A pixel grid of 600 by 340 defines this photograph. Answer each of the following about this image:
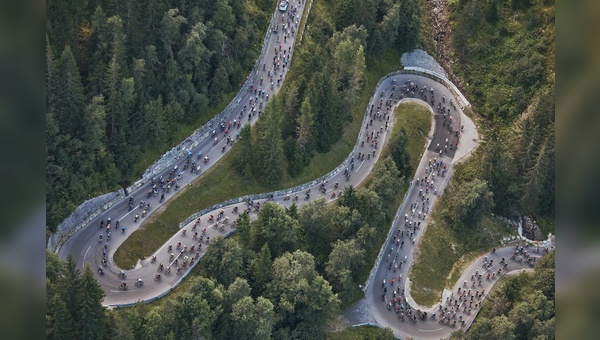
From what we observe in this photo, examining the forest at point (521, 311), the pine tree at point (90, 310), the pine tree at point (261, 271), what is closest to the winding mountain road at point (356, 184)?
the forest at point (521, 311)

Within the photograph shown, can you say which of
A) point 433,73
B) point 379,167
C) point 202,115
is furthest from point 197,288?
point 433,73

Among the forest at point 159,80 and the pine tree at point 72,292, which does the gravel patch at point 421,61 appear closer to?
the forest at point 159,80

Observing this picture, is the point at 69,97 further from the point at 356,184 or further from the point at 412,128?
the point at 412,128

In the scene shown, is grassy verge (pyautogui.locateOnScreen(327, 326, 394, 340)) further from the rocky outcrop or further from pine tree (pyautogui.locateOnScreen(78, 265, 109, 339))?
the rocky outcrop

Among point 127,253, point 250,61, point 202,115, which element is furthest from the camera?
point 250,61

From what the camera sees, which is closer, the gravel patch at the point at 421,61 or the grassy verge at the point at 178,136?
the grassy verge at the point at 178,136

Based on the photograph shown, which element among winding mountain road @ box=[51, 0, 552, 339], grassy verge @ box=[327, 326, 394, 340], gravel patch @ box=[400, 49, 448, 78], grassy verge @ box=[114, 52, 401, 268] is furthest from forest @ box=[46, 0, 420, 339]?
gravel patch @ box=[400, 49, 448, 78]

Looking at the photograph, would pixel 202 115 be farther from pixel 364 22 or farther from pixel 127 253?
pixel 364 22

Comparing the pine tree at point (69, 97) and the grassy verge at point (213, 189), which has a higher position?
the pine tree at point (69, 97)
